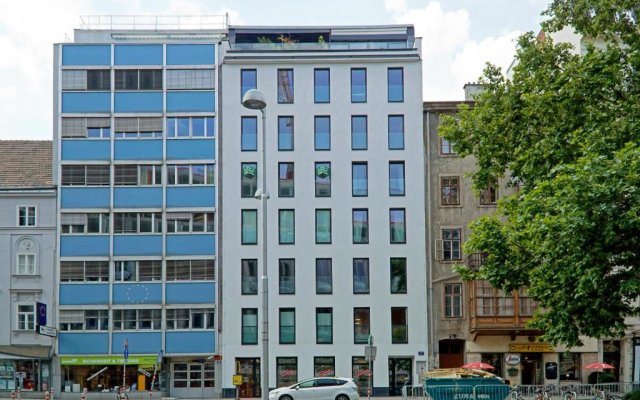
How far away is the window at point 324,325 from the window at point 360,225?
4.48 metres

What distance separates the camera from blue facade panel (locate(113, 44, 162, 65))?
185 feet

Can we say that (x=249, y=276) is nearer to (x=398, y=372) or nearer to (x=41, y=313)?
(x=398, y=372)

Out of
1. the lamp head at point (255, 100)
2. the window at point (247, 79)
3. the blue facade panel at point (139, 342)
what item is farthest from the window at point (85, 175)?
the lamp head at point (255, 100)

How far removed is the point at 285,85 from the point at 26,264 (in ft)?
59.8

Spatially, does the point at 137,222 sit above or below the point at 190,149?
below

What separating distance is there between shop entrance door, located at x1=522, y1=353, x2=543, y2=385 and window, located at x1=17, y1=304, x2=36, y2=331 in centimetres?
2773

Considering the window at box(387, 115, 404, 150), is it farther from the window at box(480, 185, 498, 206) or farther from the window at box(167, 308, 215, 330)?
the window at box(167, 308, 215, 330)

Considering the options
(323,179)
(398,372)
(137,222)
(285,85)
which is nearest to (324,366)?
(398,372)

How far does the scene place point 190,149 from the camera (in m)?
56.2

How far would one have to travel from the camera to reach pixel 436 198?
55.8m

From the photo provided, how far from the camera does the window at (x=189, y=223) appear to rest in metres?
55.8

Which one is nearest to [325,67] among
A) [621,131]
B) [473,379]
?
[473,379]

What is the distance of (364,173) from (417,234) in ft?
15.5

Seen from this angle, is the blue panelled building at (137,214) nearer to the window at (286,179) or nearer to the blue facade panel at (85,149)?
the blue facade panel at (85,149)
